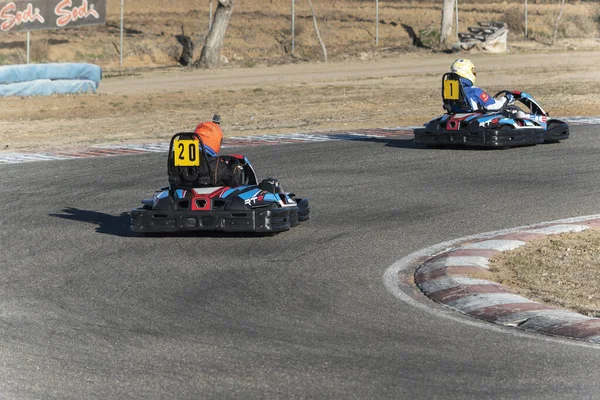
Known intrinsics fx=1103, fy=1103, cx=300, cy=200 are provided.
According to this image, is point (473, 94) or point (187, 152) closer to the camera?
point (187, 152)

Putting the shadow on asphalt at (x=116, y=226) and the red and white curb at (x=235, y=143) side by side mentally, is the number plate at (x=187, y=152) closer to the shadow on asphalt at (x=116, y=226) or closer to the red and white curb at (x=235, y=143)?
the shadow on asphalt at (x=116, y=226)

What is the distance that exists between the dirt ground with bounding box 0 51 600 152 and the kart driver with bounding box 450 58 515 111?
415 cm

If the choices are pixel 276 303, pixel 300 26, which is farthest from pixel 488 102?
pixel 300 26

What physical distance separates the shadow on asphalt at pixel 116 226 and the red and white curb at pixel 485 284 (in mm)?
1785

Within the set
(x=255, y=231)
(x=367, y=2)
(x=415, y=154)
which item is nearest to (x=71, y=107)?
(x=415, y=154)

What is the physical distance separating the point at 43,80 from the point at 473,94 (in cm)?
1288

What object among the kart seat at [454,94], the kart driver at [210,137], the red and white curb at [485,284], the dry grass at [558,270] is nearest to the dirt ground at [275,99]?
the kart seat at [454,94]

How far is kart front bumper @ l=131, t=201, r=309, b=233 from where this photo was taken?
9266 millimetres

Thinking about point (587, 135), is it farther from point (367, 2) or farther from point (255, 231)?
point (367, 2)

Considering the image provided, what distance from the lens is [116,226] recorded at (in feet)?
33.7

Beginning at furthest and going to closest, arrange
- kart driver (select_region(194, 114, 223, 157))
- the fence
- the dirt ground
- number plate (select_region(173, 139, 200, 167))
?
the fence, the dirt ground, kart driver (select_region(194, 114, 223, 157)), number plate (select_region(173, 139, 200, 167))

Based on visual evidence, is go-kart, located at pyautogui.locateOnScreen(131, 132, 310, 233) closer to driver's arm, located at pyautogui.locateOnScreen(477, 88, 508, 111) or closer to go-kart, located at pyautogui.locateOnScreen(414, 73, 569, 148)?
go-kart, located at pyautogui.locateOnScreen(414, 73, 569, 148)

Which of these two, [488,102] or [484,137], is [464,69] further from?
[484,137]

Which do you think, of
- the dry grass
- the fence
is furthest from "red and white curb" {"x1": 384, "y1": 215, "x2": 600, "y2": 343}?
the fence
